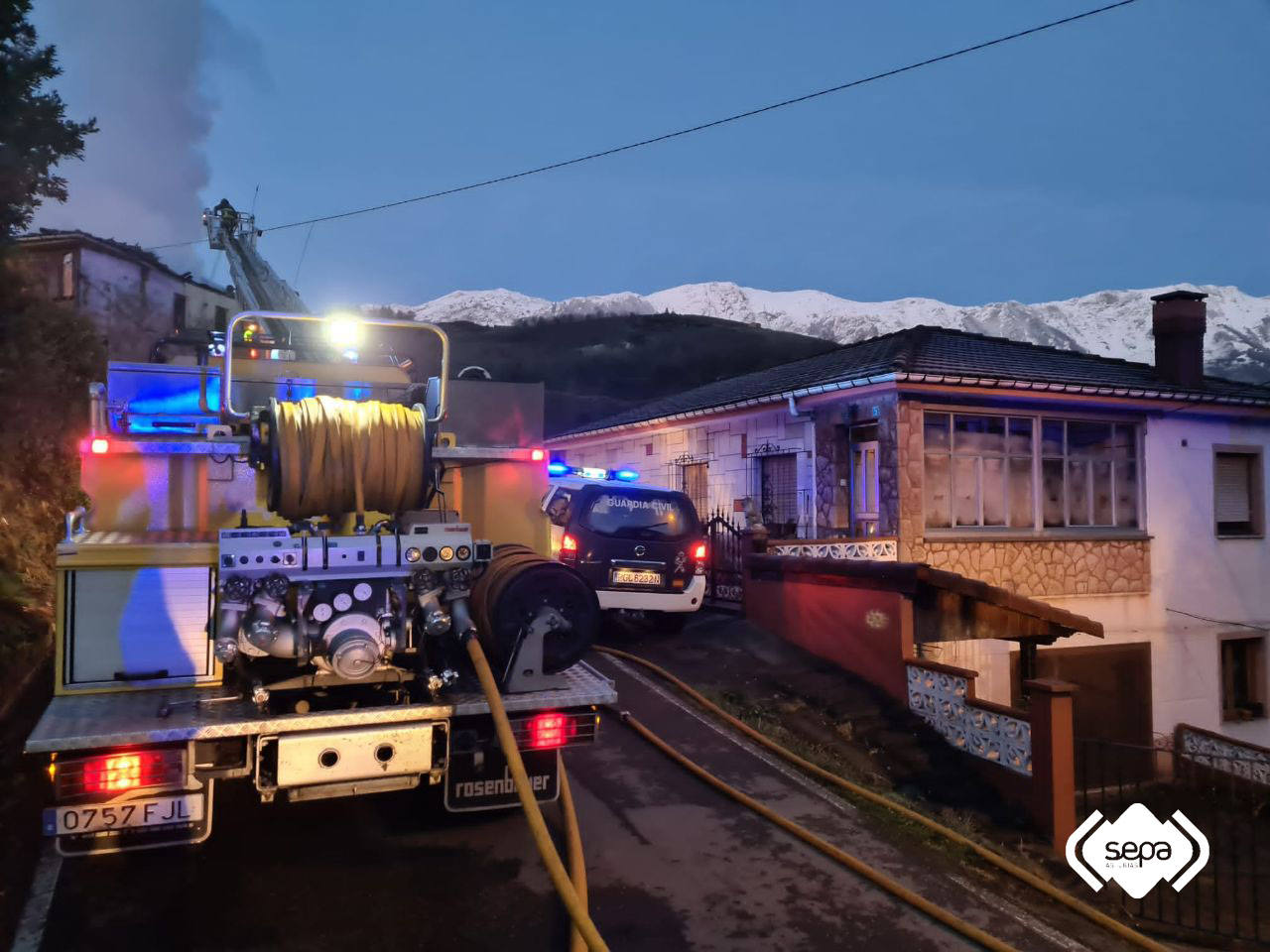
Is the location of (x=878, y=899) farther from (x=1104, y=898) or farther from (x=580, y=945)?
(x=1104, y=898)

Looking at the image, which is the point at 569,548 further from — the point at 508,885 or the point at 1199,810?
the point at 1199,810

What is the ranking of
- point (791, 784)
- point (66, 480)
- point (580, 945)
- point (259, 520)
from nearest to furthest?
point (580, 945)
point (259, 520)
point (791, 784)
point (66, 480)

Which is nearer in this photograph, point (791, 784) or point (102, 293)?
point (791, 784)

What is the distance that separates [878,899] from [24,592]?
11.3 meters

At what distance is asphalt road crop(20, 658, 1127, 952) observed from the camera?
4.48m

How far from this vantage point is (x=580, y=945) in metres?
4.05

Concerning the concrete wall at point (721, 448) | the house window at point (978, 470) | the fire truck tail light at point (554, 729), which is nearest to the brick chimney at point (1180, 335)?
the house window at point (978, 470)

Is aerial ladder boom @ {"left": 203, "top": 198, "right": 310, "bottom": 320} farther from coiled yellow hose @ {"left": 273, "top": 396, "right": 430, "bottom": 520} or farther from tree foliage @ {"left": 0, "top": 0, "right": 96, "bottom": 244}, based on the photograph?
coiled yellow hose @ {"left": 273, "top": 396, "right": 430, "bottom": 520}

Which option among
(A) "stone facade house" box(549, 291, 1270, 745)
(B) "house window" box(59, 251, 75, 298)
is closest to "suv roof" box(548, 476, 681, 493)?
(A) "stone facade house" box(549, 291, 1270, 745)

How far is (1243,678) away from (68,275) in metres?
36.1

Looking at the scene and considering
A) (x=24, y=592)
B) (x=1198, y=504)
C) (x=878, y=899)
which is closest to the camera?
(x=878, y=899)

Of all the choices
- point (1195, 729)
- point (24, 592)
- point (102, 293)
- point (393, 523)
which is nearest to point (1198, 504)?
Result: point (1195, 729)

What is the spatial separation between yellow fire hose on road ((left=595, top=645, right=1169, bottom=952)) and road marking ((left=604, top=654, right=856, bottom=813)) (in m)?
0.09

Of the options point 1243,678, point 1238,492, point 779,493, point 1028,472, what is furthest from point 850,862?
point 1238,492
